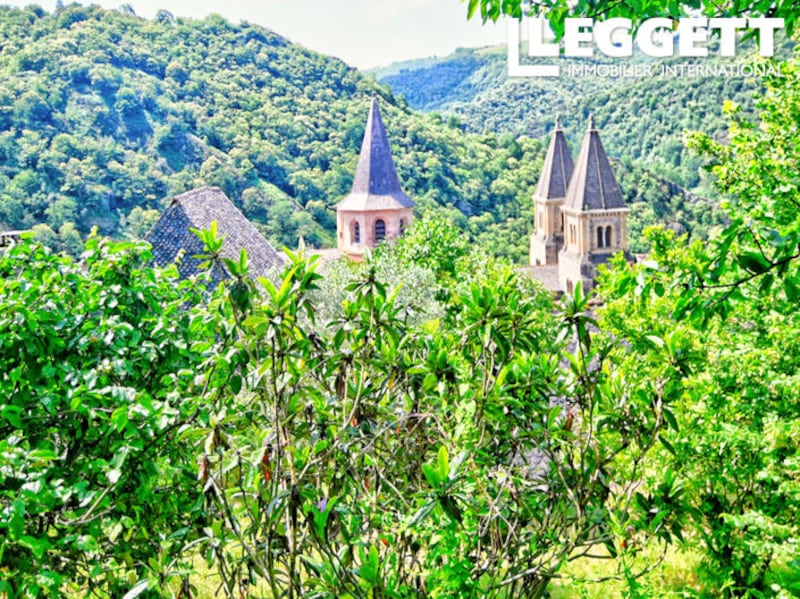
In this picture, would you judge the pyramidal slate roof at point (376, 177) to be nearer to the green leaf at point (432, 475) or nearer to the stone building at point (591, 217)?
the stone building at point (591, 217)

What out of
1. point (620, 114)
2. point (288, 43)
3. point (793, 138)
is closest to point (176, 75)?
point (288, 43)

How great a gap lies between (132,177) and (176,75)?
2716 centimetres

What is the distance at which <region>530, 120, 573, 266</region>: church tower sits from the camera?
51281mm

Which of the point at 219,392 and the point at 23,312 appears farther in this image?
the point at 23,312

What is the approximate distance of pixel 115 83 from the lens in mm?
66375

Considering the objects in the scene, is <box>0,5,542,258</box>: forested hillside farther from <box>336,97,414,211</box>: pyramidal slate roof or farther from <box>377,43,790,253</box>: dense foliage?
<box>336,97,414,211</box>: pyramidal slate roof

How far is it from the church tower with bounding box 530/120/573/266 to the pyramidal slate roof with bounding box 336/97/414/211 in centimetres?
1725

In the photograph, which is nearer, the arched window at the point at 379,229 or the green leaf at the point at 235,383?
the green leaf at the point at 235,383

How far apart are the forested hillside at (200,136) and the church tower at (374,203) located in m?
13.6

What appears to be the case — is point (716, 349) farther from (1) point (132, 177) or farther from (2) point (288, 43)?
(2) point (288, 43)

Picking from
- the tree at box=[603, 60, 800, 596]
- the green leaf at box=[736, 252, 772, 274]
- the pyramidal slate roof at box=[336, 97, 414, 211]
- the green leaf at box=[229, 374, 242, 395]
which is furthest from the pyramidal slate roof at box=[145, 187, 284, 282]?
the green leaf at box=[736, 252, 772, 274]

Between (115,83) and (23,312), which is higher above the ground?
(115,83)

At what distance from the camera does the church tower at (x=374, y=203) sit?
34.9 meters

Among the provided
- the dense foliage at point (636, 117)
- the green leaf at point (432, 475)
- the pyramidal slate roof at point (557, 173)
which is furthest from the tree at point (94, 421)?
the pyramidal slate roof at point (557, 173)
